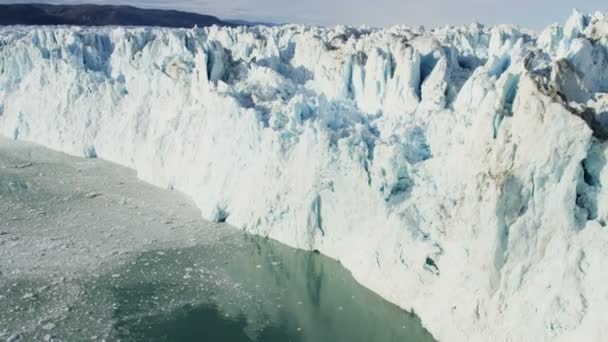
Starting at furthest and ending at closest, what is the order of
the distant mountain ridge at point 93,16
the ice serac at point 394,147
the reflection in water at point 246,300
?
the distant mountain ridge at point 93,16
the reflection in water at point 246,300
the ice serac at point 394,147

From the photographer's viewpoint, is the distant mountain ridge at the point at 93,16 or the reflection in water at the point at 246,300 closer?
the reflection in water at the point at 246,300

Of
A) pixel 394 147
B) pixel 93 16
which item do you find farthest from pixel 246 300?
pixel 93 16

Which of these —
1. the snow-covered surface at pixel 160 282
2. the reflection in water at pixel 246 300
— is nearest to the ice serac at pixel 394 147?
the reflection in water at pixel 246 300

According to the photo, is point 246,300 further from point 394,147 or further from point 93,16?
point 93,16

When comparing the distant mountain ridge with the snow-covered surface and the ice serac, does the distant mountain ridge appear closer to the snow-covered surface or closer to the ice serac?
the ice serac

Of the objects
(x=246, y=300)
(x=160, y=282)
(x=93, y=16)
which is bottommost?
(x=160, y=282)

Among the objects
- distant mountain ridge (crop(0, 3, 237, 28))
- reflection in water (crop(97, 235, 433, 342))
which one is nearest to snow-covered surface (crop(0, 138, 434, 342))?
reflection in water (crop(97, 235, 433, 342))

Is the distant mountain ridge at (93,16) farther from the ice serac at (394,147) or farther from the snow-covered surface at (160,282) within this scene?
the snow-covered surface at (160,282)
